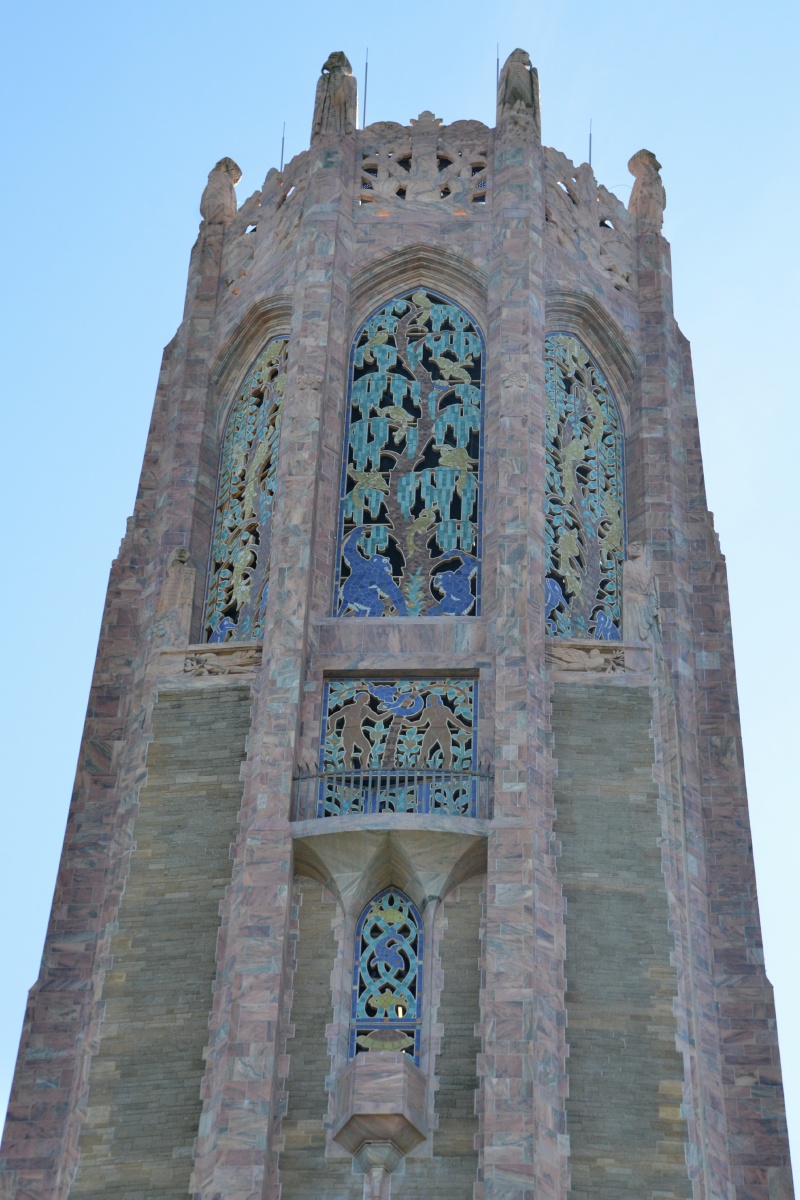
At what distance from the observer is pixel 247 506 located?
85.8ft

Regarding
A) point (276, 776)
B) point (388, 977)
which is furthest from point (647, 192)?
point (388, 977)

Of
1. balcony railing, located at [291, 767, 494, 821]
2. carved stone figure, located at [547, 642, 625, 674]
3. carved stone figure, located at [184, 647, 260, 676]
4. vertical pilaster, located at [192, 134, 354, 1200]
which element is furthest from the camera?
carved stone figure, located at [184, 647, 260, 676]

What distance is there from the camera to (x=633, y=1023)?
71.7ft

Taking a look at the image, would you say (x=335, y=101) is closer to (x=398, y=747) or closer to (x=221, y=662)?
(x=221, y=662)

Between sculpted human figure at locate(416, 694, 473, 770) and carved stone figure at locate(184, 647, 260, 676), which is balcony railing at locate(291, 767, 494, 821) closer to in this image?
sculpted human figure at locate(416, 694, 473, 770)

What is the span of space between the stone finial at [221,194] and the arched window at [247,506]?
8.54 feet

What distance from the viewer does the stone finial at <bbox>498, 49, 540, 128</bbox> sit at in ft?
91.9

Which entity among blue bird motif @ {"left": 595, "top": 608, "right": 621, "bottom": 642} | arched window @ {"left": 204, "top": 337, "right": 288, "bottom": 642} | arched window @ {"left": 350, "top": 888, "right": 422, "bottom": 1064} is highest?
arched window @ {"left": 204, "top": 337, "right": 288, "bottom": 642}

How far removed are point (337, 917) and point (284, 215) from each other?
370 inches

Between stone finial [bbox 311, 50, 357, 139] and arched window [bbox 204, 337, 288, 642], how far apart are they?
2605mm

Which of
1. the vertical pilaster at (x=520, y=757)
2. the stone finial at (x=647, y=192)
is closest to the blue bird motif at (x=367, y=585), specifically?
the vertical pilaster at (x=520, y=757)

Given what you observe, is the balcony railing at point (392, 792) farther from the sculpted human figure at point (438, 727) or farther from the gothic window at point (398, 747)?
the sculpted human figure at point (438, 727)

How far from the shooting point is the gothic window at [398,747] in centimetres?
2300

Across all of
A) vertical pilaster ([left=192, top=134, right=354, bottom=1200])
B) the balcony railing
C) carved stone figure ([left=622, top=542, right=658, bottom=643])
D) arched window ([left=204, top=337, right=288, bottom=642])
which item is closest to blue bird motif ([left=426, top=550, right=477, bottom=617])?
vertical pilaster ([left=192, top=134, right=354, bottom=1200])
